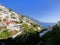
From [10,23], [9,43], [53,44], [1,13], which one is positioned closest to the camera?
[53,44]

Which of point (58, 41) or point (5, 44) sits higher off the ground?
point (58, 41)

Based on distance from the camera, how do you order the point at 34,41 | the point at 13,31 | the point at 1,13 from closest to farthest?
the point at 34,41
the point at 13,31
the point at 1,13

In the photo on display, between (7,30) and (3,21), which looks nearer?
(7,30)

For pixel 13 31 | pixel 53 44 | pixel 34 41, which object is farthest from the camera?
pixel 13 31

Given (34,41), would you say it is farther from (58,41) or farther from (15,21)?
(15,21)

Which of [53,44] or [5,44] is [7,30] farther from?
[53,44]

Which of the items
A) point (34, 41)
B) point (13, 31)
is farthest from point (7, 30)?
point (34, 41)

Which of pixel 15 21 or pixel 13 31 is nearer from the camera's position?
pixel 13 31

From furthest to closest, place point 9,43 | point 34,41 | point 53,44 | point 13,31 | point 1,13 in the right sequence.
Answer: point 1,13, point 13,31, point 9,43, point 34,41, point 53,44

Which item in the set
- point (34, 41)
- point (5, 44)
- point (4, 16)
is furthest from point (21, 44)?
point (4, 16)
